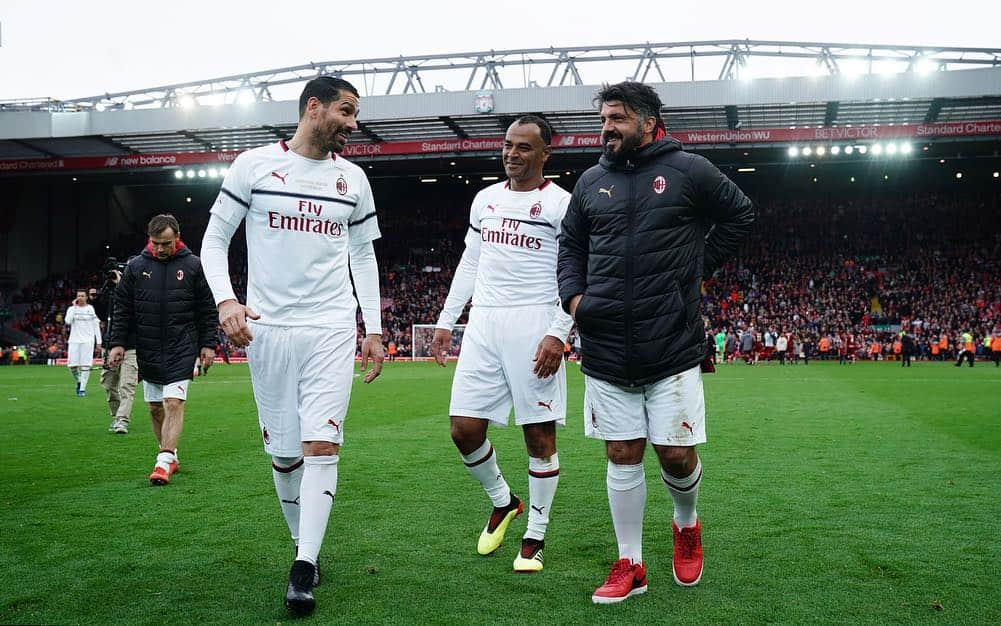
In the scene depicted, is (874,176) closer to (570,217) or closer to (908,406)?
(908,406)

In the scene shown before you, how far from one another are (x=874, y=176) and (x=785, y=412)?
3509 centimetres

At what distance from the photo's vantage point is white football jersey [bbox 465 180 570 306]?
5125 millimetres

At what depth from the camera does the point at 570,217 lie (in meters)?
4.43

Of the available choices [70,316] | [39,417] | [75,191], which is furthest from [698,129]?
[75,191]

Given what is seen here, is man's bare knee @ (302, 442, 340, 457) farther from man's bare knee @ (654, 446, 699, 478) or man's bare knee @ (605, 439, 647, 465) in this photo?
man's bare knee @ (654, 446, 699, 478)

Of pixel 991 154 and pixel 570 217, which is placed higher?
pixel 991 154

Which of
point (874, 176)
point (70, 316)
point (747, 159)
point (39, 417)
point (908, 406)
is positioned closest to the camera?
point (39, 417)

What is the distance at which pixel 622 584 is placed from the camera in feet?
13.2

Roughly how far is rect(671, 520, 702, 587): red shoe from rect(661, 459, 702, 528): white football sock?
41 millimetres

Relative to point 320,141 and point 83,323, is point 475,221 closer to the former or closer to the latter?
point 320,141

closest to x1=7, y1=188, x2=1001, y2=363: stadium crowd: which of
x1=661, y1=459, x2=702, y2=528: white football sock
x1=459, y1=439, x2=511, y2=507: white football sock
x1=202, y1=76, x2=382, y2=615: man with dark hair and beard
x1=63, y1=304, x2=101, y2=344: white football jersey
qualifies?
x1=63, y1=304, x2=101, y2=344: white football jersey

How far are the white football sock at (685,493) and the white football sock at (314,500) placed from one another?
1577 mm

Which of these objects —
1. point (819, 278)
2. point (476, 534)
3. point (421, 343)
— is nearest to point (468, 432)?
point (476, 534)

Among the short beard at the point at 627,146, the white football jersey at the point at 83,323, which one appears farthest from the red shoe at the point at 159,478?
the white football jersey at the point at 83,323
